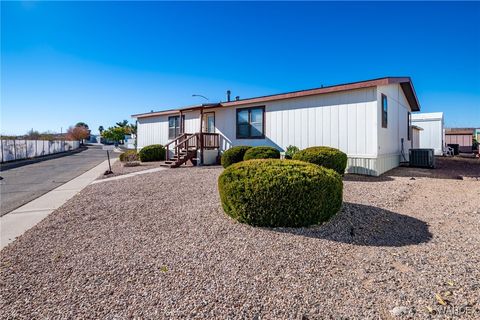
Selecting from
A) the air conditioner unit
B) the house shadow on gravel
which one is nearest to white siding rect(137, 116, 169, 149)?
the air conditioner unit

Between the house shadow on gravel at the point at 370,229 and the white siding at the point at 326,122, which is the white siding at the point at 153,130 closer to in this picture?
the white siding at the point at 326,122

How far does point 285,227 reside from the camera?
3941 millimetres

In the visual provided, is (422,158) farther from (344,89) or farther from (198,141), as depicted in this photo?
(198,141)

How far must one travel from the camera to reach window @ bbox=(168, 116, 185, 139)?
54.2 ft

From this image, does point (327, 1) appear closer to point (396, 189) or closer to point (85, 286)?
point (396, 189)

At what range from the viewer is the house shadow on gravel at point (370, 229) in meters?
3.64

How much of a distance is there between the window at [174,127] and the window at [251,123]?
16.6 ft

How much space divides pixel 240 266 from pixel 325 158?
5850 mm

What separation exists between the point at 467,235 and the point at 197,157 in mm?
11010

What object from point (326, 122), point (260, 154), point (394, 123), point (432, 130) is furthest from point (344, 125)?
point (432, 130)

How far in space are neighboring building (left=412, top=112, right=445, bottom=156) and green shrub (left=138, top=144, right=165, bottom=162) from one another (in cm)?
1966

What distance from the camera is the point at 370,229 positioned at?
4.04 m

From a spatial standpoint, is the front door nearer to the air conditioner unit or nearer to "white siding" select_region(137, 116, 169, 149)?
"white siding" select_region(137, 116, 169, 149)

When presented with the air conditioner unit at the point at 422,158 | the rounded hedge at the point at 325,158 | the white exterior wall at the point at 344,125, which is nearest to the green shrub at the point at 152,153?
the white exterior wall at the point at 344,125
